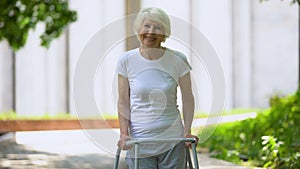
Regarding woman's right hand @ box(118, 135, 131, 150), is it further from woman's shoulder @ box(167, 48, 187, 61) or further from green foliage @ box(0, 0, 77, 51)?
green foliage @ box(0, 0, 77, 51)

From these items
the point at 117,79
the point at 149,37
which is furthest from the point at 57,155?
the point at 149,37

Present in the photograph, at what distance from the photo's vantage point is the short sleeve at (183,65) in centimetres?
286

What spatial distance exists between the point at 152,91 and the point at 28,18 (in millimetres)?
4270

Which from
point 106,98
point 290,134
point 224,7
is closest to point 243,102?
point 224,7

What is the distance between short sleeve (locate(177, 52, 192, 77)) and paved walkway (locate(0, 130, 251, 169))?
228 centimetres

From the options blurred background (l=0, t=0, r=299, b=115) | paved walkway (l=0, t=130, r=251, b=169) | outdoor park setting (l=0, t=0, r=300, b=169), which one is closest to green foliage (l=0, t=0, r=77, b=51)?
outdoor park setting (l=0, t=0, r=300, b=169)

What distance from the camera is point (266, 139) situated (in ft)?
17.3

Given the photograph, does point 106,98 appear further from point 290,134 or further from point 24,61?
point 24,61

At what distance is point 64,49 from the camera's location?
905 cm

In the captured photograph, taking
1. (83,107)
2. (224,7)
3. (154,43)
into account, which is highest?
(224,7)

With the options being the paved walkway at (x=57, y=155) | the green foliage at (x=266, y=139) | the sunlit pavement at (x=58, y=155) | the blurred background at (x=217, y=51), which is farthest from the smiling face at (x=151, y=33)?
the blurred background at (x=217, y=51)

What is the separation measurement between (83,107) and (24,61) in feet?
20.1

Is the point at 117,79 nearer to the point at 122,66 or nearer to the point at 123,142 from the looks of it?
the point at 122,66

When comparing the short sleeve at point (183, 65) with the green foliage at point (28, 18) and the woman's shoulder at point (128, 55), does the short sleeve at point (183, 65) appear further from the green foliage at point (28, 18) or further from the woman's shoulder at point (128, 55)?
the green foliage at point (28, 18)
